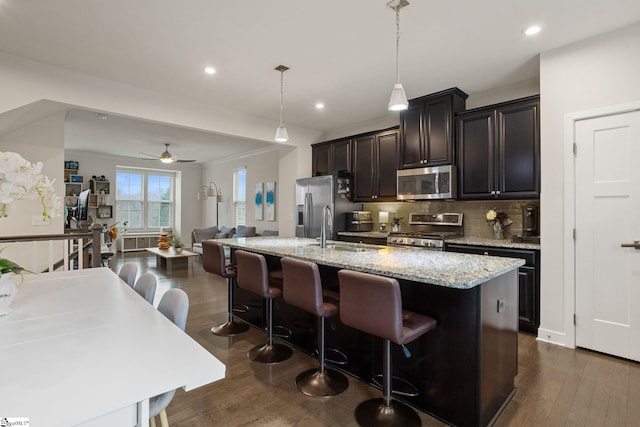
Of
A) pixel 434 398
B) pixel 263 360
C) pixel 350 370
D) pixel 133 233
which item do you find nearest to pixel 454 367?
pixel 434 398

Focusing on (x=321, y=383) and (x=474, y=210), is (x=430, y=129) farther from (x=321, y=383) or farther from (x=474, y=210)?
(x=321, y=383)

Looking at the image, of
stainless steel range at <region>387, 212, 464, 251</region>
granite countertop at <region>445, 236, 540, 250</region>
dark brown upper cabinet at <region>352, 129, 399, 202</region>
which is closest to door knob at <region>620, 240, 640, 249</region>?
granite countertop at <region>445, 236, 540, 250</region>

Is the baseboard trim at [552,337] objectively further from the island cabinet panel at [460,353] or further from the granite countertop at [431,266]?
the granite countertop at [431,266]

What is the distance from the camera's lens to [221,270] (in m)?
3.22

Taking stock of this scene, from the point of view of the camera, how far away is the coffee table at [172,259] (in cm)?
662

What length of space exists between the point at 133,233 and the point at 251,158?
442 cm

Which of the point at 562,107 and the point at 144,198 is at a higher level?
the point at 562,107

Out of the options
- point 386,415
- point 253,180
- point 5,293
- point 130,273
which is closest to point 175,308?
point 5,293

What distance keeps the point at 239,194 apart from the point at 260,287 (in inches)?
259

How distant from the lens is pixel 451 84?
3.92 metres

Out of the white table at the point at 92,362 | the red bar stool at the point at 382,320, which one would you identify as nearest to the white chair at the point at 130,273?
the white table at the point at 92,362

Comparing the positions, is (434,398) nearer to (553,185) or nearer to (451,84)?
(553,185)

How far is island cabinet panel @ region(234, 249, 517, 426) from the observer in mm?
1764

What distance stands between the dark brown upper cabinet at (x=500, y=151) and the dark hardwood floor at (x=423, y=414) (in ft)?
5.38
